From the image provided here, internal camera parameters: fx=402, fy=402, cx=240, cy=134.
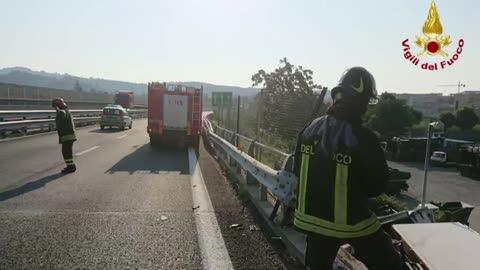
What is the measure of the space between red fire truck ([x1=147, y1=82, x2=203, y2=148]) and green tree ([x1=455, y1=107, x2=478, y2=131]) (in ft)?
135

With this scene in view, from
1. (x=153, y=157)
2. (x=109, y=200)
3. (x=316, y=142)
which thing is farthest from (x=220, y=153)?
(x=316, y=142)

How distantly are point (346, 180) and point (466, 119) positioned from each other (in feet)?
173

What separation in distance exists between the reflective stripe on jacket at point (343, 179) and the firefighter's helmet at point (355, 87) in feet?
0.56

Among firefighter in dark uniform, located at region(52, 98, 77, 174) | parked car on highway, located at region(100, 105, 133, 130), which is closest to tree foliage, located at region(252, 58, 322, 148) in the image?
firefighter in dark uniform, located at region(52, 98, 77, 174)

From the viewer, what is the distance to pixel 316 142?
2.63 metres

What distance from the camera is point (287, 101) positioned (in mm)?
9984

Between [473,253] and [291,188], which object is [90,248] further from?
[473,253]

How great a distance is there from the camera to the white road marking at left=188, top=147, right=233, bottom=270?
431 cm

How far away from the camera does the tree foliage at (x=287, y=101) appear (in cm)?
899

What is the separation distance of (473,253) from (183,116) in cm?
1573

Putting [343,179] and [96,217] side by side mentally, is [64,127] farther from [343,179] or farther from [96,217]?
[343,179]

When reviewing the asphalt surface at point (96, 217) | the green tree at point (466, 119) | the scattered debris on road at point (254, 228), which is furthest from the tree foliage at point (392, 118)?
the scattered debris on road at point (254, 228)

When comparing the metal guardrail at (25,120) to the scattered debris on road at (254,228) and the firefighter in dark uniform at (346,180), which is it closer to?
the scattered debris on road at (254,228)

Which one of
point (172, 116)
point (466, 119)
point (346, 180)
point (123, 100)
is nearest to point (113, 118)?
point (172, 116)
